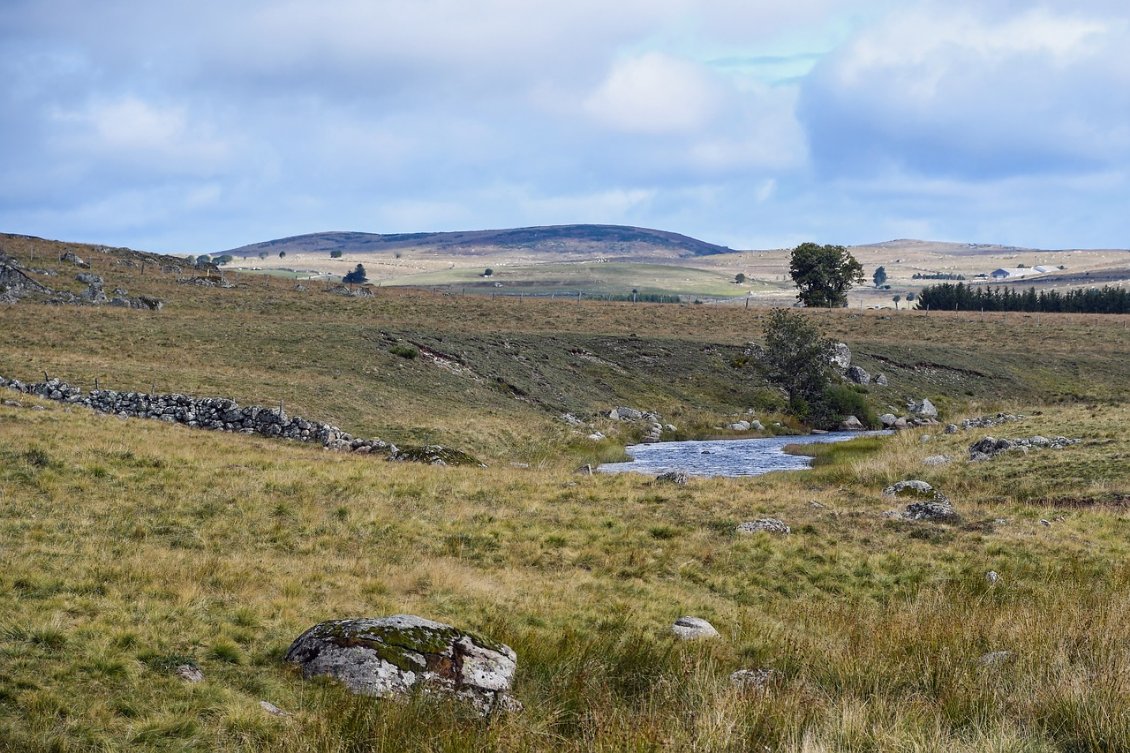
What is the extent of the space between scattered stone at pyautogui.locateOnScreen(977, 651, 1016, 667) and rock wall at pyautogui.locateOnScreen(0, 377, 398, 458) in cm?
2802

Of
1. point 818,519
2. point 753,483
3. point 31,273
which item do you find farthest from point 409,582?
point 31,273

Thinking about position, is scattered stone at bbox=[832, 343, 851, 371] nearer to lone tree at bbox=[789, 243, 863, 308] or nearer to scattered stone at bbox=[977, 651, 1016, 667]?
lone tree at bbox=[789, 243, 863, 308]

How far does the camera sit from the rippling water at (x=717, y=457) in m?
38.8

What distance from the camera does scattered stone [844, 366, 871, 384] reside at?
7400cm

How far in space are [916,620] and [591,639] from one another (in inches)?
171

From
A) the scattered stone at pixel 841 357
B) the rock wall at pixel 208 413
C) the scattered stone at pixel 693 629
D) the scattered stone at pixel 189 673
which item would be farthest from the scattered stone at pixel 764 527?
the scattered stone at pixel 841 357

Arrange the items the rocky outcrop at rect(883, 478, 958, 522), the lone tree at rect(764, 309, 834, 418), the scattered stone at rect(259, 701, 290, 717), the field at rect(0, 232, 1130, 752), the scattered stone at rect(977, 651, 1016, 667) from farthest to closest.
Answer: the lone tree at rect(764, 309, 834, 418)
the rocky outcrop at rect(883, 478, 958, 522)
the scattered stone at rect(977, 651, 1016, 667)
the scattered stone at rect(259, 701, 290, 717)
the field at rect(0, 232, 1130, 752)

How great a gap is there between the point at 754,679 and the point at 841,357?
69.0 metres

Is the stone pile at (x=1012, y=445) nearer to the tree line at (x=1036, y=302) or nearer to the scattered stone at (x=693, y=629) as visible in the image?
the scattered stone at (x=693, y=629)

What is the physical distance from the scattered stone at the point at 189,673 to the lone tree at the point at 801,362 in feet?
190

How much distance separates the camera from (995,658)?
9812mm

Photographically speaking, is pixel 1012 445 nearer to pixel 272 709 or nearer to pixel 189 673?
pixel 272 709

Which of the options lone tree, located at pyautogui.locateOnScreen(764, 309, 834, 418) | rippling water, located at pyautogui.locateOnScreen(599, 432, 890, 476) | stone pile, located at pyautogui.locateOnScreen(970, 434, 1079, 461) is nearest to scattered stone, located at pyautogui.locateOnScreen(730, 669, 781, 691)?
rippling water, located at pyautogui.locateOnScreen(599, 432, 890, 476)

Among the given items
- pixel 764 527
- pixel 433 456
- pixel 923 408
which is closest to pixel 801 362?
pixel 923 408
